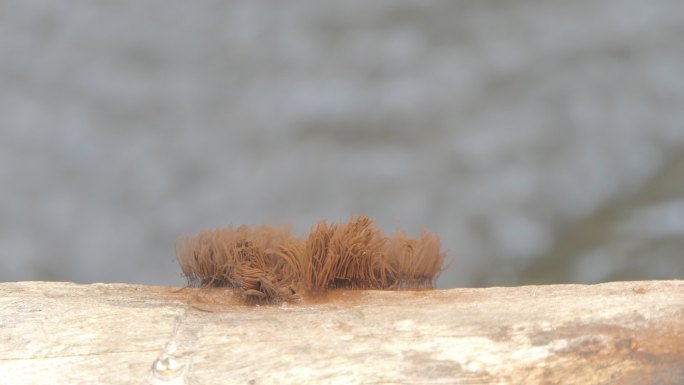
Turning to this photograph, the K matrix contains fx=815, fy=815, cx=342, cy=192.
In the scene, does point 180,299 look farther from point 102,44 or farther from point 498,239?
point 102,44

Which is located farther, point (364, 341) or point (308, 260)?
point (308, 260)

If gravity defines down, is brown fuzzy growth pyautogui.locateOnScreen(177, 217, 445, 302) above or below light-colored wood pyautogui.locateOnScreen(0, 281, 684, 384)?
above

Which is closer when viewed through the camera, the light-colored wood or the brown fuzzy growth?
the light-colored wood

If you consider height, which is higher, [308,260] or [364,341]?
[308,260]

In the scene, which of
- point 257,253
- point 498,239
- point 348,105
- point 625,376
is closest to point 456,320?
point 625,376

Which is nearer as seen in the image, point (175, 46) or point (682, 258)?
point (682, 258)
